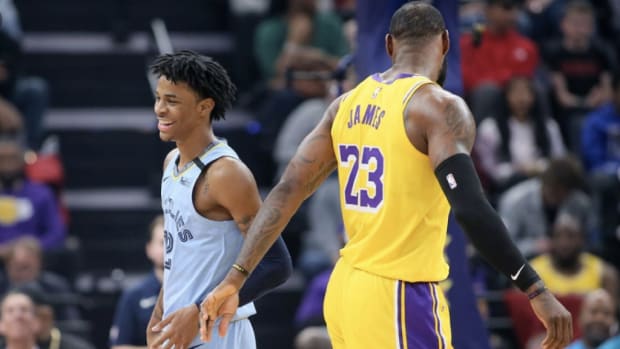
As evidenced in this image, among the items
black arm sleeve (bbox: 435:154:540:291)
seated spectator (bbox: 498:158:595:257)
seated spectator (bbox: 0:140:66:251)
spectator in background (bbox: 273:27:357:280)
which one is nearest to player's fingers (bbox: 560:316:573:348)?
black arm sleeve (bbox: 435:154:540:291)

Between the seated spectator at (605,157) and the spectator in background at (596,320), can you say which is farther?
the seated spectator at (605,157)

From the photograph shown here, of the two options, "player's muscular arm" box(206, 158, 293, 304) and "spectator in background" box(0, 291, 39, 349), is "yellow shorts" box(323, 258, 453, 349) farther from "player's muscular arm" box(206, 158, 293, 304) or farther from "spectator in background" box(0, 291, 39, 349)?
"spectator in background" box(0, 291, 39, 349)

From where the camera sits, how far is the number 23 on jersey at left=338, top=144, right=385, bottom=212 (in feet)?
17.2

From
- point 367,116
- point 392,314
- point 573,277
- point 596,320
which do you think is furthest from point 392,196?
point 573,277

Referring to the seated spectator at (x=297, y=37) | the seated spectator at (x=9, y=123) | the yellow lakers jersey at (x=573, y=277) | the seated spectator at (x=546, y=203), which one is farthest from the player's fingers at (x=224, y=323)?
the seated spectator at (x=297, y=37)

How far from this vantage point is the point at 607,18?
545 inches

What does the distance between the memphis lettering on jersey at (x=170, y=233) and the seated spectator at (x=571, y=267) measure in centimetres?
509

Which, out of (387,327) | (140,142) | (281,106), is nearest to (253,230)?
(387,327)

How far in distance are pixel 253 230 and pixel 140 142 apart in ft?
23.1

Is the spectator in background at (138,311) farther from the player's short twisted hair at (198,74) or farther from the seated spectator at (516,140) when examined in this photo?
the seated spectator at (516,140)

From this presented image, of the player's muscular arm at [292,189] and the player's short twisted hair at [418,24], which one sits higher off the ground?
the player's short twisted hair at [418,24]

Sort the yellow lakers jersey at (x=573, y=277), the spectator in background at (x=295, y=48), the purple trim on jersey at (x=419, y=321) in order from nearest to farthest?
1. the purple trim on jersey at (x=419, y=321)
2. the yellow lakers jersey at (x=573, y=277)
3. the spectator in background at (x=295, y=48)

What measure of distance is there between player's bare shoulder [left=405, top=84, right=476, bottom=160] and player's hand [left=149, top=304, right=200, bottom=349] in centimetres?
113

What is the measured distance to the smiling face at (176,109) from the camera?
557cm
